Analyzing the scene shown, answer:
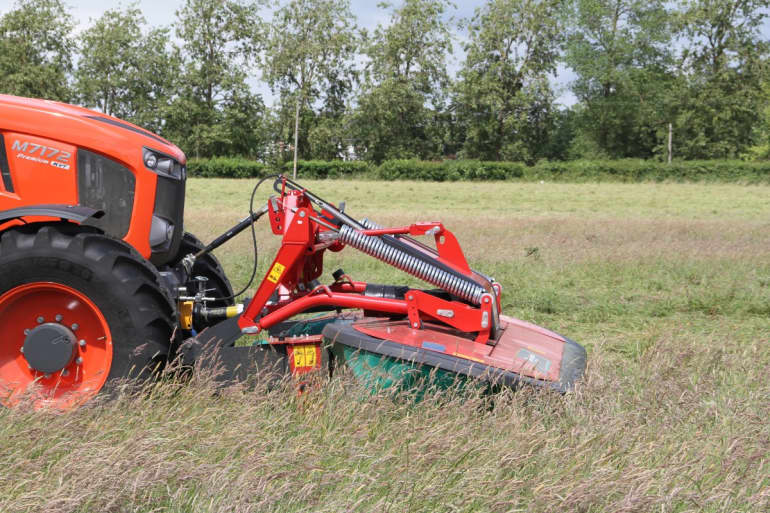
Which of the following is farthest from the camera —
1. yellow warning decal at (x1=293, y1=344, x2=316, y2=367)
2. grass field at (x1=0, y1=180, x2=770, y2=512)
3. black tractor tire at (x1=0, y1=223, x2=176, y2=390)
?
yellow warning decal at (x1=293, y1=344, x2=316, y2=367)

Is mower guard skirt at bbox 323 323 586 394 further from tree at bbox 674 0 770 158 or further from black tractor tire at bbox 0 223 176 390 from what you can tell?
tree at bbox 674 0 770 158

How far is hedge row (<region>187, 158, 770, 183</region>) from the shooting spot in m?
38.9

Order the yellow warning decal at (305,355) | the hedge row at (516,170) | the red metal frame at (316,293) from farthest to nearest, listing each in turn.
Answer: the hedge row at (516,170), the red metal frame at (316,293), the yellow warning decal at (305,355)

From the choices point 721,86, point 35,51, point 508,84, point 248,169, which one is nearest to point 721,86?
point 721,86

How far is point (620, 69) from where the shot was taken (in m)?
54.8

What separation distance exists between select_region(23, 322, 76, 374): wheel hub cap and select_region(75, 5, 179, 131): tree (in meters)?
53.9

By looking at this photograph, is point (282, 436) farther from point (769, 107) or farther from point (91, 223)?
point (769, 107)

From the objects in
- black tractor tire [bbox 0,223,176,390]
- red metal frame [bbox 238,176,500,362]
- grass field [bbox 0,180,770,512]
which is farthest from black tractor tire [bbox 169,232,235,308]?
grass field [bbox 0,180,770,512]

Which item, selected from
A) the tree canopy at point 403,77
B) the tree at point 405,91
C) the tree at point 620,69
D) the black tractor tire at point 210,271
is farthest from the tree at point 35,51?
the black tractor tire at point 210,271

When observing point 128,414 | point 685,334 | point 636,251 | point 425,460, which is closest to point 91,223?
point 128,414

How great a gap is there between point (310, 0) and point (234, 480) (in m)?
58.9

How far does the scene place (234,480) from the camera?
2.91 m

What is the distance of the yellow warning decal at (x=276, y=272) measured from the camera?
4.30m

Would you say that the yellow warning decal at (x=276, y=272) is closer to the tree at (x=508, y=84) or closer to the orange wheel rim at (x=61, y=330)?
the orange wheel rim at (x=61, y=330)
